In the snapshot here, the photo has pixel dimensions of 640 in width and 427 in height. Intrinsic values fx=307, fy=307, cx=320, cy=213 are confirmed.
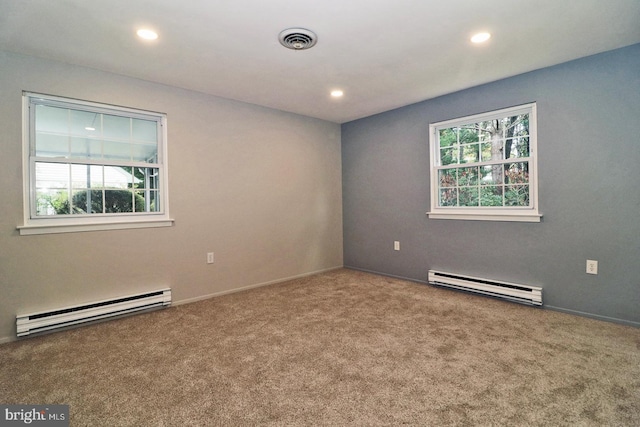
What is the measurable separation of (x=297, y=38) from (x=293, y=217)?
8.35ft

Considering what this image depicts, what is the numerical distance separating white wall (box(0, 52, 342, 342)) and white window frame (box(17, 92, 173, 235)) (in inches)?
2.2

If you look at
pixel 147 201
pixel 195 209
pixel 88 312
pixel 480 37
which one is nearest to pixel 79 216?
pixel 147 201

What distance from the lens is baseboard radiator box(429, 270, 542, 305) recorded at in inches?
124

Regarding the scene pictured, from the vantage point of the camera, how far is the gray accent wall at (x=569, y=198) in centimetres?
268

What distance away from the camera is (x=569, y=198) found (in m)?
2.96

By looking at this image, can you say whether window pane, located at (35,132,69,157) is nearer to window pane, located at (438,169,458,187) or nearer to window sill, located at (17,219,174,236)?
window sill, located at (17,219,174,236)

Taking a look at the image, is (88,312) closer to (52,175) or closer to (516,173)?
(52,175)

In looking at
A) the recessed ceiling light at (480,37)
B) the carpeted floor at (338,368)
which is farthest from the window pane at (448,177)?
the recessed ceiling light at (480,37)

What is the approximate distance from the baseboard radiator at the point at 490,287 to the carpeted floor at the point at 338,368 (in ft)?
0.43

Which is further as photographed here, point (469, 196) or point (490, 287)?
point (469, 196)

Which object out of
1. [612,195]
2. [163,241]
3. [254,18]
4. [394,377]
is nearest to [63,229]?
[163,241]

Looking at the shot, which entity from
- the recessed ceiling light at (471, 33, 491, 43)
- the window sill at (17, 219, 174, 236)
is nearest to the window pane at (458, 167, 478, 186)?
the recessed ceiling light at (471, 33, 491, 43)

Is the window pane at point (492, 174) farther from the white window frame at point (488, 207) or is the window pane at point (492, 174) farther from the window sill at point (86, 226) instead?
the window sill at point (86, 226)

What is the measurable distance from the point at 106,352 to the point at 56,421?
0.79 m
